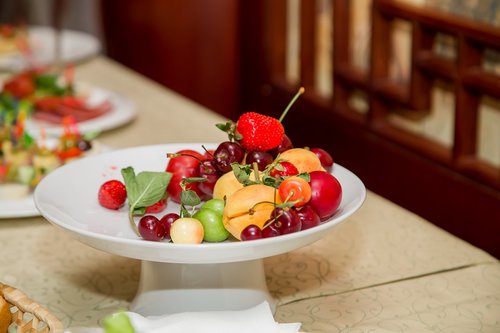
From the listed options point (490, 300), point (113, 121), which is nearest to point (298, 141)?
point (113, 121)

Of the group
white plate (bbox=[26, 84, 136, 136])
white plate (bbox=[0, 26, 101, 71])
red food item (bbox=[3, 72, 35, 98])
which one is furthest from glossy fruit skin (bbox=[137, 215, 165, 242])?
white plate (bbox=[0, 26, 101, 71])

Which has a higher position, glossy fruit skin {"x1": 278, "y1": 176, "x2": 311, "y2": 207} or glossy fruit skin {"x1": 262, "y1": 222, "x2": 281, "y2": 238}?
glossy fruit skin {"x1": 278, "y1": 176, "x2": 311, "y2": 207}

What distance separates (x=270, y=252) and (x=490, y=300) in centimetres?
37

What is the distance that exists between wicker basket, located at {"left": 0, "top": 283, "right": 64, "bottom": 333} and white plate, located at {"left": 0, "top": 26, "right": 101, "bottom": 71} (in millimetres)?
1650

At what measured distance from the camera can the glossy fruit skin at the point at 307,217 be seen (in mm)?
1000

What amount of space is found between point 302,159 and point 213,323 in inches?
10.8

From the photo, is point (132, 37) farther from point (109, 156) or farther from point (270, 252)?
point (270, 252)

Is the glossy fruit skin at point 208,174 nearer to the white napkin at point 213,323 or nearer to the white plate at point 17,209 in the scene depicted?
the white napkin at point 213,323

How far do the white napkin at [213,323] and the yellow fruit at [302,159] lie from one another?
223 millimetres

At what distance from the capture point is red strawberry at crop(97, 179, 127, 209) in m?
1.14

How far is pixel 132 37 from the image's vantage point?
3.60m

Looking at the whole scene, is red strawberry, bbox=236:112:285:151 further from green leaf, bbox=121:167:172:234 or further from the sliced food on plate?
the sliced food on plate

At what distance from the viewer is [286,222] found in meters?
0.97

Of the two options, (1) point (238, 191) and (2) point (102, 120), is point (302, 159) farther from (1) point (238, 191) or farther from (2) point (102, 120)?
(2) point (102, 120)
